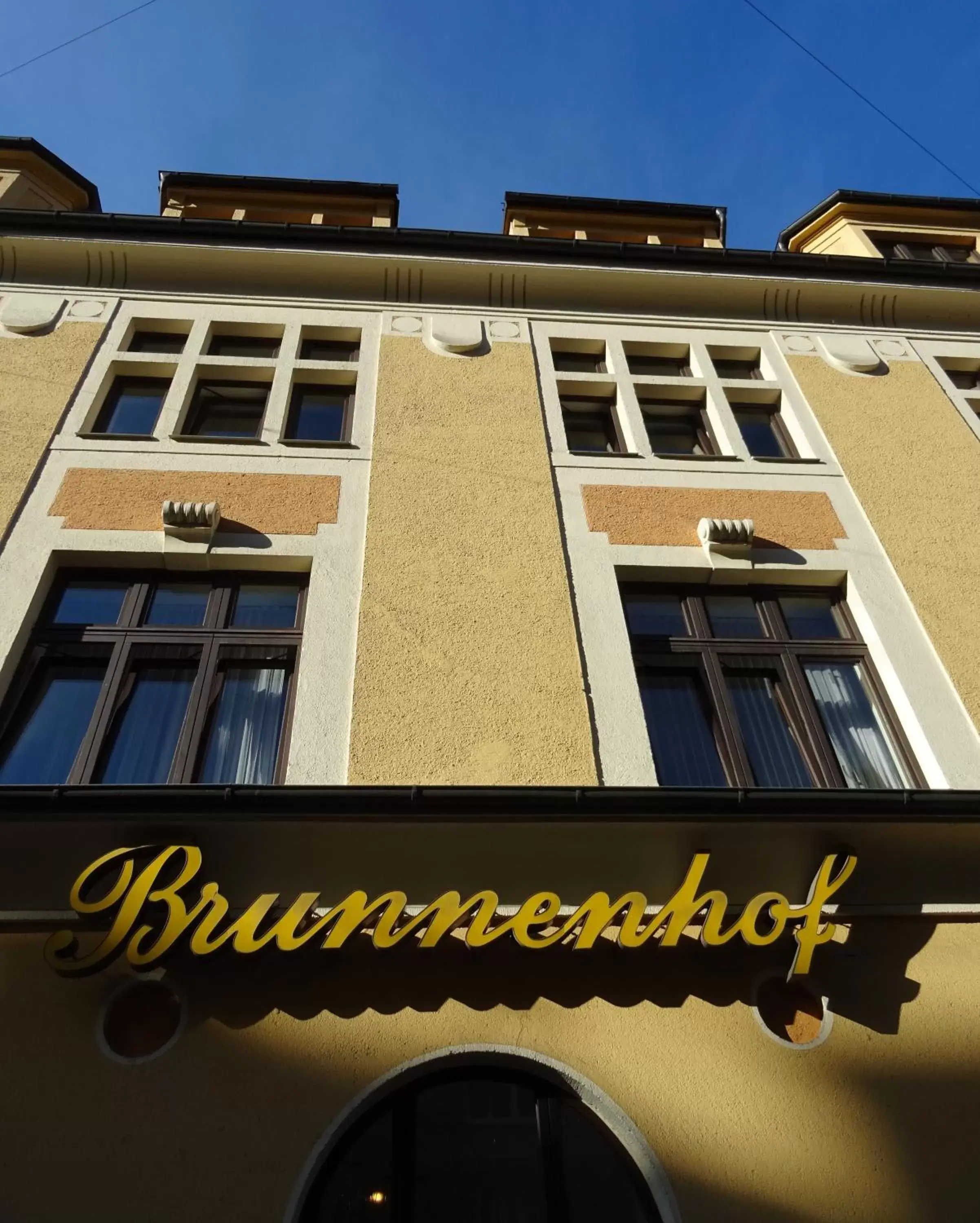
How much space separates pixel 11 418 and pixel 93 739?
426 cm

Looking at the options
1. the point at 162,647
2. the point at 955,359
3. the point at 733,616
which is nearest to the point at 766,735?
the point at 733,616

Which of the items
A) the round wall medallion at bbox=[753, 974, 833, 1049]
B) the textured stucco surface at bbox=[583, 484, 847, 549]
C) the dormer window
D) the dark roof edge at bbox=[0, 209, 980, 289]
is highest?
the dormer window

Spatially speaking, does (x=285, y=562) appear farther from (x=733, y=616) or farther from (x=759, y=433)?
(x=759, y=433)

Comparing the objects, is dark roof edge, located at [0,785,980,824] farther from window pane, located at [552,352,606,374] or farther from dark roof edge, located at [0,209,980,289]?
dark roof edge, located at [0,209,980,289]

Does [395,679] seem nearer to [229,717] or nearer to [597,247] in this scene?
[229,717]

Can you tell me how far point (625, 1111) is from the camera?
496 cm

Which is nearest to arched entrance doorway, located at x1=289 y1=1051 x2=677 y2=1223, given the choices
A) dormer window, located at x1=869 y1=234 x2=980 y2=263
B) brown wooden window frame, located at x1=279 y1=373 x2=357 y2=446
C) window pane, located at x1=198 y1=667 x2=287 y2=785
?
window pane, located at x1=198 y1=667 x2=287 y2=785

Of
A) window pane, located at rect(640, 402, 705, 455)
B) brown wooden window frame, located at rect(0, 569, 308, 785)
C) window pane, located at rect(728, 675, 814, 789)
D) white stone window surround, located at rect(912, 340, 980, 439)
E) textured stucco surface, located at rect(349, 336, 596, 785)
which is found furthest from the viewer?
white stone window surround, located at rect(912, 340, 980, 439)

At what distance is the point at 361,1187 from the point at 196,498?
5.96 metres

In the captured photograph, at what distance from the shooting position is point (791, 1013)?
5.48m

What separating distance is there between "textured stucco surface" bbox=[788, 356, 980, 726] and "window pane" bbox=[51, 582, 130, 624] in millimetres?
7101

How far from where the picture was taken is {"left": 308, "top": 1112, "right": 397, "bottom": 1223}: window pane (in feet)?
15.6

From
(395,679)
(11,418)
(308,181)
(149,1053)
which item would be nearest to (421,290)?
(308,181)

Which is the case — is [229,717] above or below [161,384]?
below
